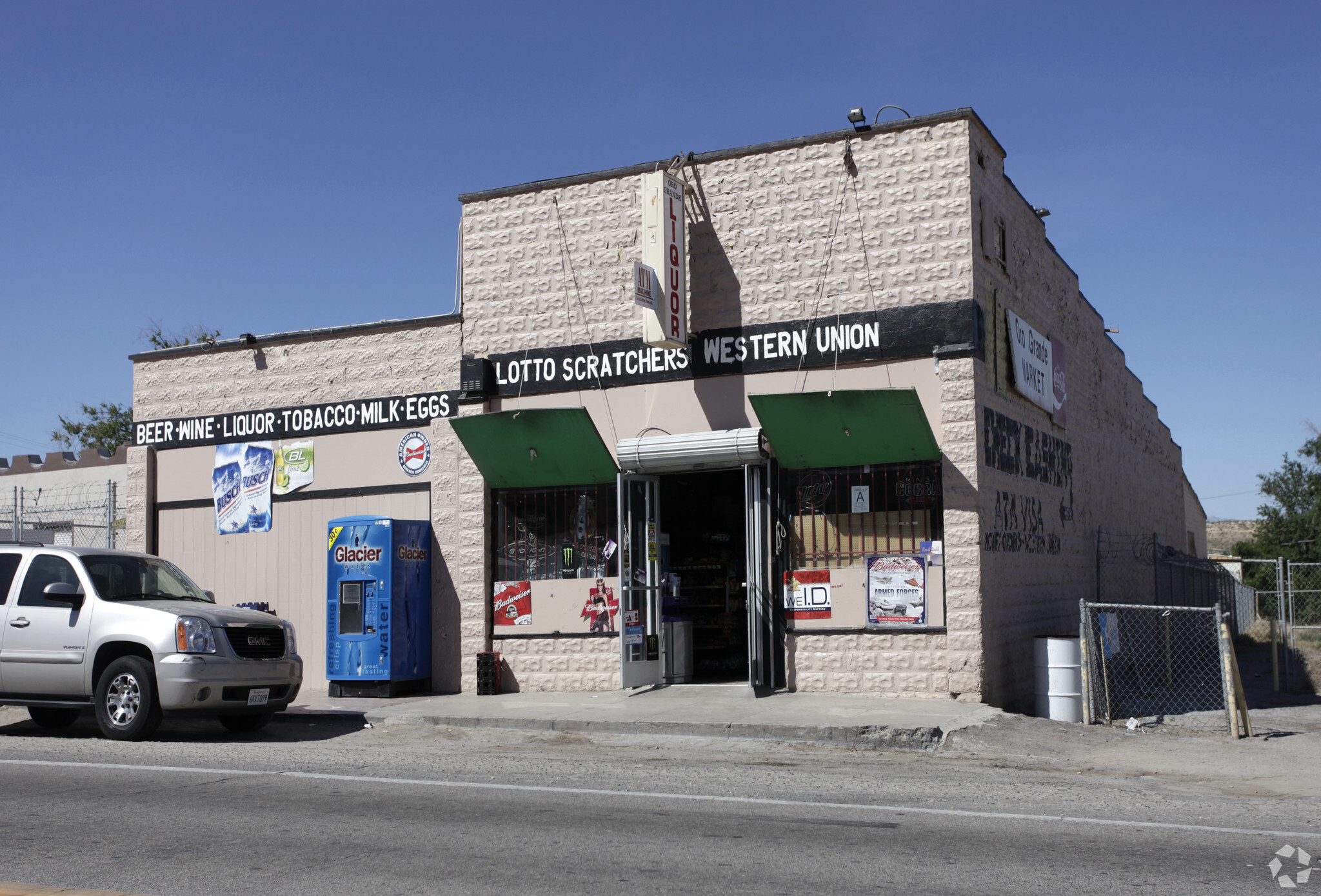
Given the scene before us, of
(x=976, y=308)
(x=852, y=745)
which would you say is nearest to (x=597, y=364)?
(x=976, y=308)

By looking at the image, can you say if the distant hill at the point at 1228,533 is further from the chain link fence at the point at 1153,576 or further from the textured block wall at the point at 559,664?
the textured block wall at the point at 559,664

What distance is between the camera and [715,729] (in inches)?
454

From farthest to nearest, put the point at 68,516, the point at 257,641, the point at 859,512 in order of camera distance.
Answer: the point at 68,516 → the point at 859,512 → the point at 257,641

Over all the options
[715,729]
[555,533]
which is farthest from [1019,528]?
[555,533]

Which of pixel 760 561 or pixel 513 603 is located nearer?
pixel 760 561

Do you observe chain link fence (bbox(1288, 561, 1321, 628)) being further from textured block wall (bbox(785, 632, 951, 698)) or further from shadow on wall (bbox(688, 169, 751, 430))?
shadow on wall (bbox(688, 169, 751, 430))

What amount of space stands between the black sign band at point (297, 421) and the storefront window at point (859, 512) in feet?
16.7

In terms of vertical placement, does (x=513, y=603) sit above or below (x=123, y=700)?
above

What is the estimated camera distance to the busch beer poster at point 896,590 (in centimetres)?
1307

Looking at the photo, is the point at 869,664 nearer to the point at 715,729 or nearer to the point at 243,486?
the point at 715,729

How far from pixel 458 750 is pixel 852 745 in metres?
3.79

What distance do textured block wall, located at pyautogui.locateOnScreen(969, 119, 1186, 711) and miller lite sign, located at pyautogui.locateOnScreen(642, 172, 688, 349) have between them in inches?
137

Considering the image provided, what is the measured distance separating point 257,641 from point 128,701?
1.32 m

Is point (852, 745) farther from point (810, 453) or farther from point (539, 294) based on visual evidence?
point (539, 294)
